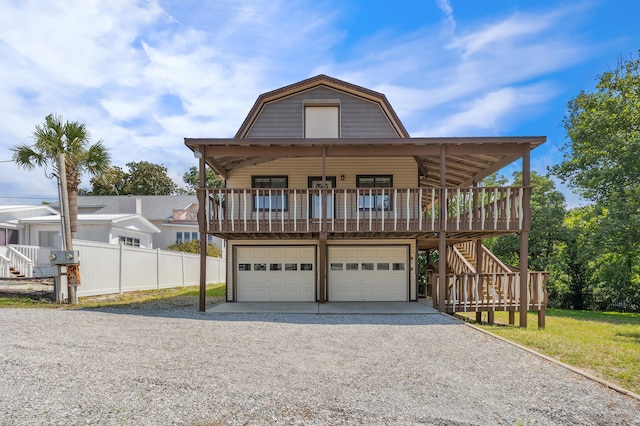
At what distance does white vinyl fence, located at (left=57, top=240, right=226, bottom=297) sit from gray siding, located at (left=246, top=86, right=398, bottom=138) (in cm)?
650

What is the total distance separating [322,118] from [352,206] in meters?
3.79

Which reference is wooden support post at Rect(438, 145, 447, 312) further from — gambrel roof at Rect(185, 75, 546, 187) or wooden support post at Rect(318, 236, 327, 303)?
wooden support post at Rect(318, 236, 327, 303)

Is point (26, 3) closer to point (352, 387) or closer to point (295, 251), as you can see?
point (295, 251)

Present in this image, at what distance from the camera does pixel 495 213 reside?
10602mm

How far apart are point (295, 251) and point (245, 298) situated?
2296 mm

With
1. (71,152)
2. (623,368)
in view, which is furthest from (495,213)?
(71,152)

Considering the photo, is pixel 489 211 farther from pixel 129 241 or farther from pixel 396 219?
pixel 129 241

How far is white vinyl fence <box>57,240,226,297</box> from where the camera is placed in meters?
12.9

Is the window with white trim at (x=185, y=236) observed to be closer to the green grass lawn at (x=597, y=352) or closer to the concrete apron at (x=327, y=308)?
the concrete apron at (x=327, y=308)

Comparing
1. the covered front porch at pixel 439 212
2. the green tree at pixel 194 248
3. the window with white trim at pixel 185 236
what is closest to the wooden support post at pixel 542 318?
the covered front porch at pixel 439 212

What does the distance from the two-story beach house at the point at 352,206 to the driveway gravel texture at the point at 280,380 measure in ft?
11.4

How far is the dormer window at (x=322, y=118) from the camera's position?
14.5 m

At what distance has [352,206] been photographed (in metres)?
12.8

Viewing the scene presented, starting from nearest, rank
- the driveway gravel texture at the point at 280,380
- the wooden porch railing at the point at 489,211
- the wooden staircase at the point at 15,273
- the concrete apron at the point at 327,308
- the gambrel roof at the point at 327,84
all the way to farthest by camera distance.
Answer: the driveway gravel texture at the point at 280,380 → the wooden porch railing at the point at 489,211 → the concrete apron at the point at 327,308 → the gambrel roof at the point at 327,84 → the wooden staircase at the point at 15,273
